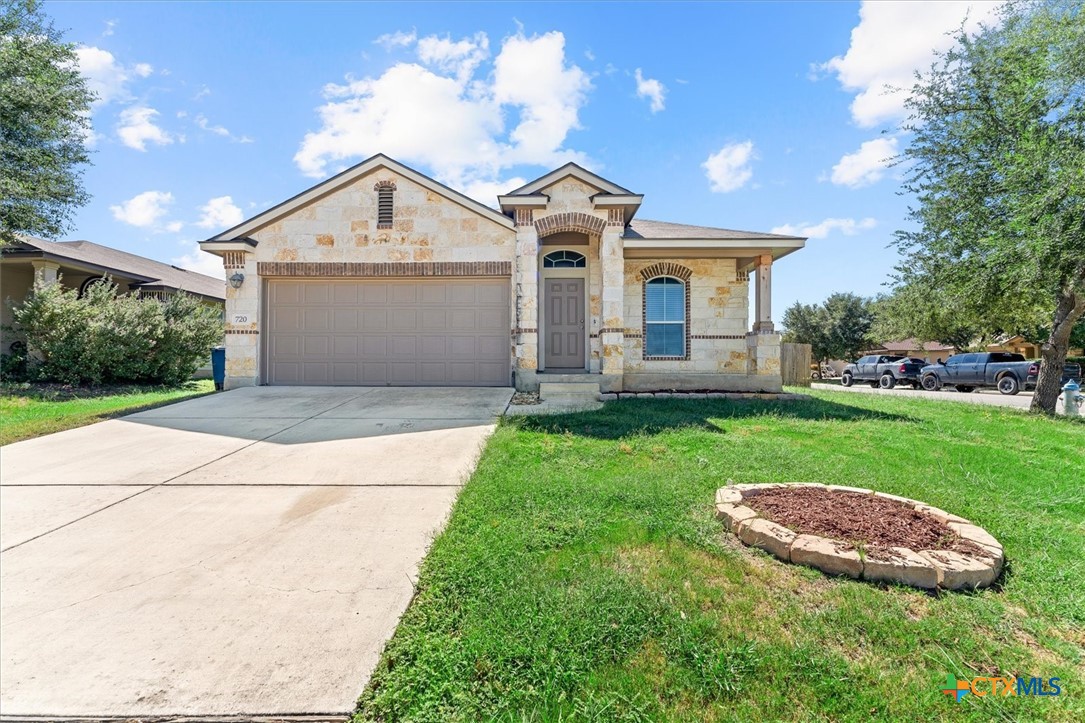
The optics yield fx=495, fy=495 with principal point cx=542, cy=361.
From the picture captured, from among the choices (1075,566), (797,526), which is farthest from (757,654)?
(1075,566)

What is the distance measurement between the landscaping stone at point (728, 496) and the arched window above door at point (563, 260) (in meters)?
8.41

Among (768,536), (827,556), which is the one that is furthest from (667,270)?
(827,556)

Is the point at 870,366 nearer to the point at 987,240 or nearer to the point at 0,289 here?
the point at 987,240

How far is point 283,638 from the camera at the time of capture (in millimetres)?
2535

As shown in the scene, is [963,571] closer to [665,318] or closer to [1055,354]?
[665,318]

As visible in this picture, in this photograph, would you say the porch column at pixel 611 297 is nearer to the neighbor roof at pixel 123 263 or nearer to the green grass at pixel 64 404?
the green grass at pixel 64 404

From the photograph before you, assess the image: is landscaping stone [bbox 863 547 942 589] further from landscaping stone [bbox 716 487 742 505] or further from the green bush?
the green bush

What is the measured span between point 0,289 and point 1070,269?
2660cm

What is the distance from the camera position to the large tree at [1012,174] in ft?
28.7

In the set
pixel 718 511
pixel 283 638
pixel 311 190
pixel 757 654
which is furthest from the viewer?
pixel 311 190

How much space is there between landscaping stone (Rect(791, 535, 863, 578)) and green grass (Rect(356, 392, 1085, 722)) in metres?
0.13

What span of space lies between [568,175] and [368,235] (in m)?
4.82

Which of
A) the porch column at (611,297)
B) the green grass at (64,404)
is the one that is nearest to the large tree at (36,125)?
the green grass at (64,404)

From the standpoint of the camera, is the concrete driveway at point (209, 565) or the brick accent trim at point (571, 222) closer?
the concrete driveway at point (209, 565)
